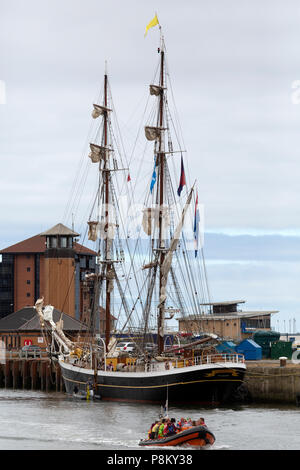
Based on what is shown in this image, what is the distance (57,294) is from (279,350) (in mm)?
51154

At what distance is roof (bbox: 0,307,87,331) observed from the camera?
108 metres

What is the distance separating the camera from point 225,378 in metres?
62.2

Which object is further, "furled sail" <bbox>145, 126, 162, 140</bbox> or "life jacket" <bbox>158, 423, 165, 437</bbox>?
"furled sail" <bbox>145, 126, 162, 140</bbox>

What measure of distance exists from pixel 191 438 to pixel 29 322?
221ft

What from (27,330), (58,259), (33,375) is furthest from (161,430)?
(58,259)

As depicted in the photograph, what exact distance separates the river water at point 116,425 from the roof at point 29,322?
3743 centimetres

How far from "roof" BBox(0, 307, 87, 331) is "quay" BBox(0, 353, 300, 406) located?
13511 mm

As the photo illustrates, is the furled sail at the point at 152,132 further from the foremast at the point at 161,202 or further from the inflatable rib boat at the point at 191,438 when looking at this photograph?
the inflatable rib boat at the point at 191,438

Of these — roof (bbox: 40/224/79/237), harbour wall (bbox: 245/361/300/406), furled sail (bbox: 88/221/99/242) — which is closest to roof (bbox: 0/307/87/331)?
roof (bbox: 40/224/79/237)

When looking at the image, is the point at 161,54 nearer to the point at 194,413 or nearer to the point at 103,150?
the point at 103,150

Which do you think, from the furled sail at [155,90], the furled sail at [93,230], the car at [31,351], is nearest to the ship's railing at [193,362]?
the furled sail at [93,230]

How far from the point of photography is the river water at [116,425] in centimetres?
4744

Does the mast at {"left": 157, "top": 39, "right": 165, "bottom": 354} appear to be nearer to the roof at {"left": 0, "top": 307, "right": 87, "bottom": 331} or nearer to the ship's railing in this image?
the ship's railing
